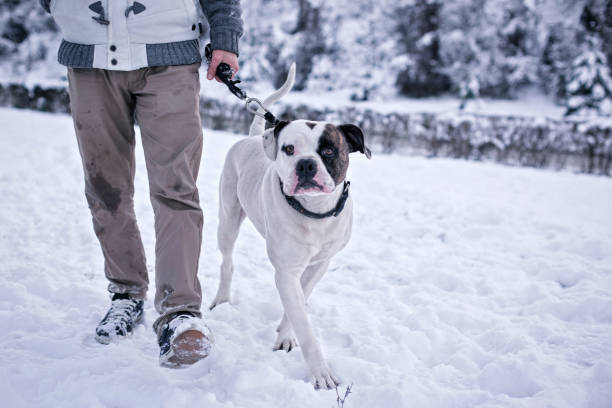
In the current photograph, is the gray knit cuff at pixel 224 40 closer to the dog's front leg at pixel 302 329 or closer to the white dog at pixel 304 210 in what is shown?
the white dog at pixel 304 210

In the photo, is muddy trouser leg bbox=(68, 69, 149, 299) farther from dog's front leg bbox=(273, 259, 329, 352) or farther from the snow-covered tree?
the snow-covered tree

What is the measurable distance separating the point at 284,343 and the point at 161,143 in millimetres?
1185

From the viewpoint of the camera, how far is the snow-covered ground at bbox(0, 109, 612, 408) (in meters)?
1.85

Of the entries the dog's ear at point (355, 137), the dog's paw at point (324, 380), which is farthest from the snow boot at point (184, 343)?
the dog's ear at point (355, 137)

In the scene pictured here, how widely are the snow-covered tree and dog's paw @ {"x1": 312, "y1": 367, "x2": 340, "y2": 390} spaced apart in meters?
18.4

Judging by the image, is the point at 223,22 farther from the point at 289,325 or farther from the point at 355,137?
the point at 289,325

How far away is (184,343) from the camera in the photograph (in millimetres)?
1842

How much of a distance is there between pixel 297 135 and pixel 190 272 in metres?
0.84

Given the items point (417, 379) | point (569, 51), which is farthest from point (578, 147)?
point (569, 51)

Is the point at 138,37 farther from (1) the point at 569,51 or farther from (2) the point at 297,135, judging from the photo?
(1) the point at 569,51

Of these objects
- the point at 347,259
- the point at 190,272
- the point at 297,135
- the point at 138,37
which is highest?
the point at 138,37

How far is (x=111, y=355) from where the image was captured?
204cm

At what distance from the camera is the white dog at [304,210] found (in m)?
2.03

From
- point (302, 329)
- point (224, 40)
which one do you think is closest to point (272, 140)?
point (224, 40)
